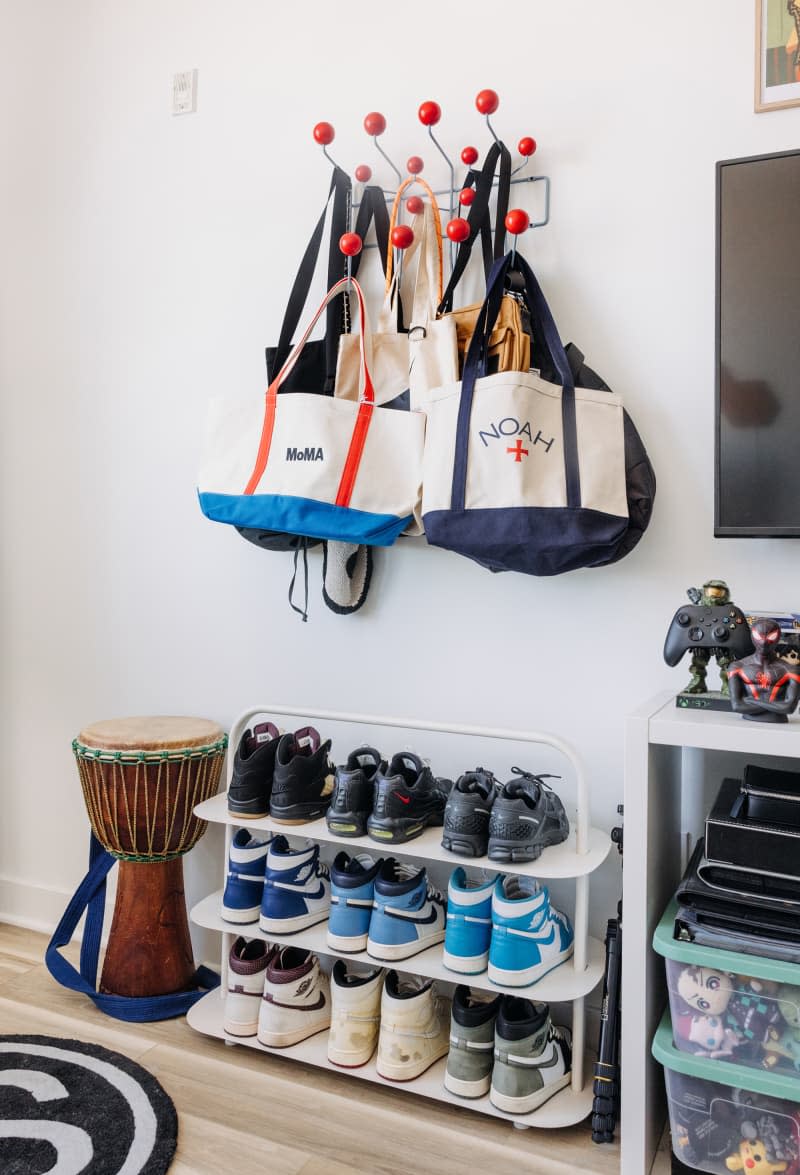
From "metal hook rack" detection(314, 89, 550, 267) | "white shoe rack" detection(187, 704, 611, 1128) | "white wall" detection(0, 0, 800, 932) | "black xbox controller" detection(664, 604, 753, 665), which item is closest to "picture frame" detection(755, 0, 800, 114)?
"white wall" detection(0, 0, 800, 932)

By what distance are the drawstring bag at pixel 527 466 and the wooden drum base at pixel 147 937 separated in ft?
3.27

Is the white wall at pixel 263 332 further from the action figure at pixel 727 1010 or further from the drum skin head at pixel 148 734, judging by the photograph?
the action figure at pixel 727 1010

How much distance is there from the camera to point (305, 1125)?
1.50 m

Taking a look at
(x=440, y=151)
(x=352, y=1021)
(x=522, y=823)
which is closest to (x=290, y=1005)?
(x=352, y=1021)

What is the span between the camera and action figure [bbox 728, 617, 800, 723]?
48.9 inches

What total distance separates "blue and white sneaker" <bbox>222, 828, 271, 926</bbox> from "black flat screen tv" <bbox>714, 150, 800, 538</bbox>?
3.47 feet

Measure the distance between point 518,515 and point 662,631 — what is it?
0.39 metres

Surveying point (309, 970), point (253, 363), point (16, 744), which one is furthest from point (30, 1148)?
point (253, 363)

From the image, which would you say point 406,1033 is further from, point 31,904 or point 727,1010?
point 31,904

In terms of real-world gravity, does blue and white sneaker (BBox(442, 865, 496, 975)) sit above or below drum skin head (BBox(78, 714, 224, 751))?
below

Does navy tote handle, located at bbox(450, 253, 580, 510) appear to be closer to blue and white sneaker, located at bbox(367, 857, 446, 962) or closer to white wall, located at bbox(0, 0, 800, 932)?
white wall, located at bbox(0, 0, 800, 932)

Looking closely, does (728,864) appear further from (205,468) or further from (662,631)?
(205,468)

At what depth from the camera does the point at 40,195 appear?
2.34 metres

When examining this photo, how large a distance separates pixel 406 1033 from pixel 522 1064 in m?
0.21
